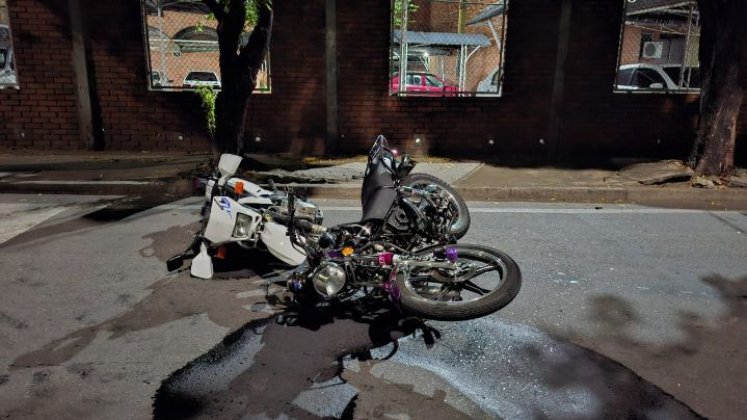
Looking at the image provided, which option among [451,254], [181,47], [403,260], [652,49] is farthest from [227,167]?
[652,49]

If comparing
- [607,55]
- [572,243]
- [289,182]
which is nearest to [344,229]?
[572,243]

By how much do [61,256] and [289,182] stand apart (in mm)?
3472

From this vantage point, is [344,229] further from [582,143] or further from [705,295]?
[582,143]

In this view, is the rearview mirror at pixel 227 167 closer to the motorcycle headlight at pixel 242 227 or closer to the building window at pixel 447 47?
the motorcycle headlight at pixel 242 227

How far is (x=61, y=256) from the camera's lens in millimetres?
5016

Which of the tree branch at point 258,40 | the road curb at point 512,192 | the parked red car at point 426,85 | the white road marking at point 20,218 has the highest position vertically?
the tree branch at point 258,40

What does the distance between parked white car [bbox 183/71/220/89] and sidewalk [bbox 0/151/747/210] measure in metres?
1.63

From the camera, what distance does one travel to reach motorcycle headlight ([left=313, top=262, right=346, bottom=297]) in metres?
3.50

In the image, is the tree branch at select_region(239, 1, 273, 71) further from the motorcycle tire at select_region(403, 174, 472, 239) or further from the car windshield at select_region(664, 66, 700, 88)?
the car windshield at select_region(664, 66, 700, 88)

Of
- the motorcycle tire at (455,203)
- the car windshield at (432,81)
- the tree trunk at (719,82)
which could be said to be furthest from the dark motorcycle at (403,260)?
the car windshield at (432,81)

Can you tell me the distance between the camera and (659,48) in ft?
35.3

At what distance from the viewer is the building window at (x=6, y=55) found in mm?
9711

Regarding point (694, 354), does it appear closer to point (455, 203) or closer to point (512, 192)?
point (455, 203)

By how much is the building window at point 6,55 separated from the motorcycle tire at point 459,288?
9.71 m
